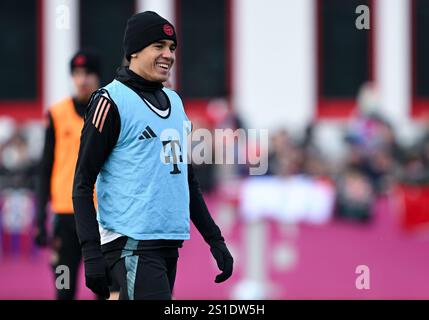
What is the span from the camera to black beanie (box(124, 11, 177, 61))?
569cm

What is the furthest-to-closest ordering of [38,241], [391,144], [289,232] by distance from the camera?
1. [391,144]
2. [289,232]
3. [38,241]

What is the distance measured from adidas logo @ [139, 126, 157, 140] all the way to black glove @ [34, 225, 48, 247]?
103 inches

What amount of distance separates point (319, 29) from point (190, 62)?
2.63 metres

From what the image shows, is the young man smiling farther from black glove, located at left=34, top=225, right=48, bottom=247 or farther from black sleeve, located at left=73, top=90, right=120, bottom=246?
black glove, located at left=34, top=225, right=48, bottom=247

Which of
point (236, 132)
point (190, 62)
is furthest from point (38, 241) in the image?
point (190, 62)

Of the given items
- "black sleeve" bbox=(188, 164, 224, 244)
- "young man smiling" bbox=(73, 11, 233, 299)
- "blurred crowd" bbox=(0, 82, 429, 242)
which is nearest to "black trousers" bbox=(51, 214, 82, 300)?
"black sleeve" bbox=(188, 164, 224, 244)

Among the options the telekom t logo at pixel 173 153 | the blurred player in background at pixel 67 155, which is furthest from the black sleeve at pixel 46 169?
the telekom t logo at pixel 173 153

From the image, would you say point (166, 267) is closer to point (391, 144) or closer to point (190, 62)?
point (391, 144)

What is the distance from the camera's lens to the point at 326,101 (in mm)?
22953

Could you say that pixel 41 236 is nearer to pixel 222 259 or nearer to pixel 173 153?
pixel 222 259

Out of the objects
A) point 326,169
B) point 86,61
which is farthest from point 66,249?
point 326,169

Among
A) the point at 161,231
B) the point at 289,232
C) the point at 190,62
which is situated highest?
the point at 190,62

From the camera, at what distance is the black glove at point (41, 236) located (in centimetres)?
801

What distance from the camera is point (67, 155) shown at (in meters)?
7.80
